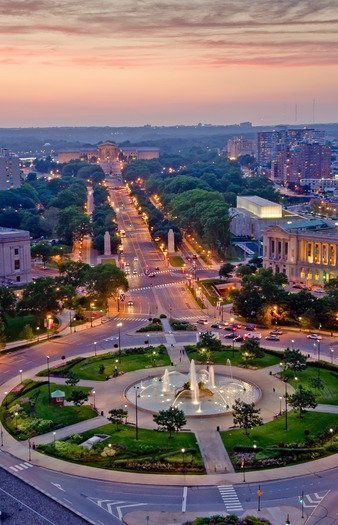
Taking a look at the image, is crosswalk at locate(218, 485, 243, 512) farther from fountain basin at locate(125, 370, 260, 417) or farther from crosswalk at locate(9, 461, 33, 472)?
crosswalk at locate(9, 461, 33, 472)

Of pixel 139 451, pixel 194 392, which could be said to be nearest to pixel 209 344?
pixel 194 392

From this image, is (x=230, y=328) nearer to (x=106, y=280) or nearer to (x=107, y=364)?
(x=106, y=280)

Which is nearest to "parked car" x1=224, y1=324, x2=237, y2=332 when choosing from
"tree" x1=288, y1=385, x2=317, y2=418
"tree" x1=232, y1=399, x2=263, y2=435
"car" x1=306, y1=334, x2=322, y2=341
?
"car" x1=306, y1=334, x2=322, y2=341

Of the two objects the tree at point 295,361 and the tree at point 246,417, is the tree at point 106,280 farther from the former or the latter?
the tree at point 246,417

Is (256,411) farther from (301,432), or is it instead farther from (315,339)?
(315,339)

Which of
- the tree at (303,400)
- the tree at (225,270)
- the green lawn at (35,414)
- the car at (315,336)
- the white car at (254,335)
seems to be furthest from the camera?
the tree at (225,270)

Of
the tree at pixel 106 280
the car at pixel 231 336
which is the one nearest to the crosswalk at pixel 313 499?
the car at pixel 231 336
